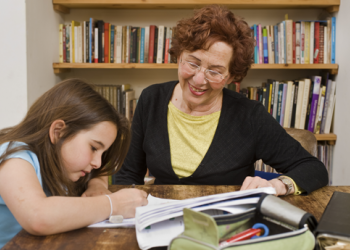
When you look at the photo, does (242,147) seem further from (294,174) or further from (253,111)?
(294,174)

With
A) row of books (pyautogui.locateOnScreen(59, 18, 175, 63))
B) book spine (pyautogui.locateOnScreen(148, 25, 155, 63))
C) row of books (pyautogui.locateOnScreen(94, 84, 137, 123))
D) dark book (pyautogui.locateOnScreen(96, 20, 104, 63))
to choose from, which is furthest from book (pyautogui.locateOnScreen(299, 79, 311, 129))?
dark book (pyautogui.locateOnScreen(96, 20, 104, 63))

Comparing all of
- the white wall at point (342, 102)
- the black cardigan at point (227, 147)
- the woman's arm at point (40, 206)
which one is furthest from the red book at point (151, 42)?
the woman's arm at point (40, 206)

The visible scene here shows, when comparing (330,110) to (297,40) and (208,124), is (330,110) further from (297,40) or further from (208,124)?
(208,124)

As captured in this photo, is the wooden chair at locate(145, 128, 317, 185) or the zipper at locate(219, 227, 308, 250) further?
the wooden chair at locate(145, 128, 317, 185)

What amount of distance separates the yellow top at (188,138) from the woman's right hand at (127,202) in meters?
0.51

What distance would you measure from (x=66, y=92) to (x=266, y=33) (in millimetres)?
1694

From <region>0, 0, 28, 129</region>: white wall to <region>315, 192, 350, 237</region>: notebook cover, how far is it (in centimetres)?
181

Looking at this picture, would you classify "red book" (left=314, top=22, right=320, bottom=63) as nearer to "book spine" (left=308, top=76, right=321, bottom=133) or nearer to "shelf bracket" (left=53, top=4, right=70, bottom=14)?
"book spine" (left=308, top=76, right=321, bottom=133)

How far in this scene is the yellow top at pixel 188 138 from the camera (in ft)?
4.48

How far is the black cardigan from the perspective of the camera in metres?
1.32

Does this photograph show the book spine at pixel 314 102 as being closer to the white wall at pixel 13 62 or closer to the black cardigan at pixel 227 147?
the black cardigan at pixel 227 147

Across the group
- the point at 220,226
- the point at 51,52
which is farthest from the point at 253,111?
the point at 51,52

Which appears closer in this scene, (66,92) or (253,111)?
(66,92)

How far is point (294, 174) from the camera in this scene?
107 cm
